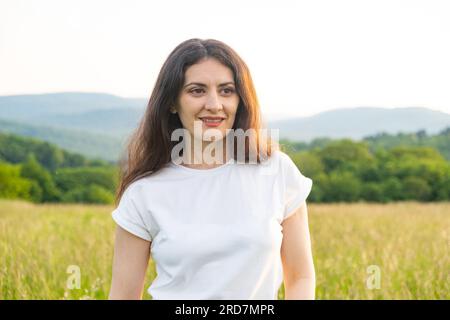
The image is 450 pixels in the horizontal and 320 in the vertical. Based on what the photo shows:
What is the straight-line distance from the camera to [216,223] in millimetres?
2195

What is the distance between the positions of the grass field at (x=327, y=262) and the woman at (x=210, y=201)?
5.49 ft

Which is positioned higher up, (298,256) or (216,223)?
(216,223)

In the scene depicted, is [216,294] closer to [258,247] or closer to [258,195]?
[258,247]

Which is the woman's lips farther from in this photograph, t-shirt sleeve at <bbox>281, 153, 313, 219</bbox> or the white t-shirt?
t-shirt sleeve at <bbox>281, 153, 313, 219</bbox>

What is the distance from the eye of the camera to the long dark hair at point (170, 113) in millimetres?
2301

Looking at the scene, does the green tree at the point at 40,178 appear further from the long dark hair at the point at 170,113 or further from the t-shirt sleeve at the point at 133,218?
the t-shirt sleeve at the point at 133,218

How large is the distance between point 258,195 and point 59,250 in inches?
152

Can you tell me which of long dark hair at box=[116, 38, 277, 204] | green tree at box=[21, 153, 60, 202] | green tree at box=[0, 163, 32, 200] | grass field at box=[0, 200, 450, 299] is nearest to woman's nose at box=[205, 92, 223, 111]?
long dark hair at box=[116, 38, 277, 204]

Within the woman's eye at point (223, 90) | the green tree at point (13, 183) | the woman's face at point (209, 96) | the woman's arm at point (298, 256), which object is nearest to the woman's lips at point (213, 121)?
the woman's face at point (209, 96)

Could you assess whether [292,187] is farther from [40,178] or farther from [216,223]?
[40,178]

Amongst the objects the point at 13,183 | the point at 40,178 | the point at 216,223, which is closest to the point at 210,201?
the point at 216,223

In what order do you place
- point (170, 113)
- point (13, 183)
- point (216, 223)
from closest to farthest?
1. point (216, 223)
2. point (170, 113)
3. point (13, 183)

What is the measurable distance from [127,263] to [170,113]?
626 mm

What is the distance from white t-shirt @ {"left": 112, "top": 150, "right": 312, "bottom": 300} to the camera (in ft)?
7.06
